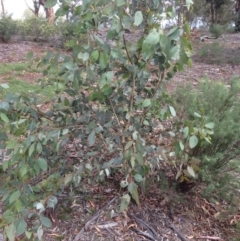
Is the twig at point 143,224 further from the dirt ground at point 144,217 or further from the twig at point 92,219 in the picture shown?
the twig at point 92,219

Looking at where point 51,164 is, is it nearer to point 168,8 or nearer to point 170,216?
point 170,216

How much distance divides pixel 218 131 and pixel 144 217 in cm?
72

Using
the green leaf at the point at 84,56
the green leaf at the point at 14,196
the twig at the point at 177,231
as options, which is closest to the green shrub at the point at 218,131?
the twig at the point at 177,231

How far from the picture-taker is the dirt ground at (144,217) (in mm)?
2391

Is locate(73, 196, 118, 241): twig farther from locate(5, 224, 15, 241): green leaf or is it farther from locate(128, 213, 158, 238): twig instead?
locate(5, 224, 15, 241): green leaf

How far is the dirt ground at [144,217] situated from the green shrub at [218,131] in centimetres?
21

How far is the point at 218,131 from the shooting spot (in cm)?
244

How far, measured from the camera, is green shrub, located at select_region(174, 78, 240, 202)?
2455 millimetres

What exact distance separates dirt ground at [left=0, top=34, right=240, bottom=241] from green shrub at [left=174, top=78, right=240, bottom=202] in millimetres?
210

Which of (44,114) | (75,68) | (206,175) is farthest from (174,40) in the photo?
(206,175)

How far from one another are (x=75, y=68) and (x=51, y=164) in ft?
2.63

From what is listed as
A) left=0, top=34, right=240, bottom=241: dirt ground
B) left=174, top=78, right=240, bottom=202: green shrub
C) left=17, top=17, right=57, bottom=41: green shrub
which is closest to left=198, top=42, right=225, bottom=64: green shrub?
left=17, top=17, right=57, bottom=41: green shrub

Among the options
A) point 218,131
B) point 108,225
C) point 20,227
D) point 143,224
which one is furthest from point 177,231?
point 20,227

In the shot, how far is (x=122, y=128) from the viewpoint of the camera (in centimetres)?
218
